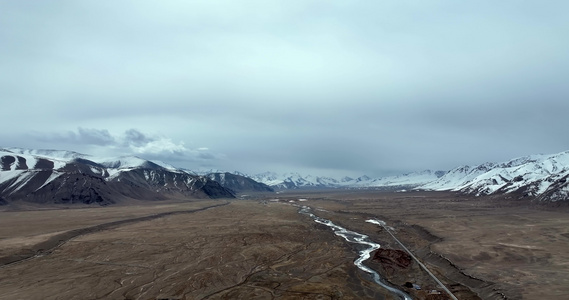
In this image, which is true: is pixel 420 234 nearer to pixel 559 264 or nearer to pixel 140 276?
pixel 559 264

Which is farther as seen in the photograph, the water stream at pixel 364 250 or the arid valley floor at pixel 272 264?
the water stream at pixel 364 250

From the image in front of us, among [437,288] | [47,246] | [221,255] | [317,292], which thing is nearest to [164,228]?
[47,246]

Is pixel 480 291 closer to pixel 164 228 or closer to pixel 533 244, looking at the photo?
pixel 533 244

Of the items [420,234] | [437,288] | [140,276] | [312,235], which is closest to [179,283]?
[140,276]

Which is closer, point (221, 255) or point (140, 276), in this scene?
point (140, 276)

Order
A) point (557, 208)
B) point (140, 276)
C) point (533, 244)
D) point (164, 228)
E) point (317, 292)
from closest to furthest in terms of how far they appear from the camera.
Result: point (317, 292)
point (140, 276)
point (533, 244)
point (164, 228)
point (557, 208)

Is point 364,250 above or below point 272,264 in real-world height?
below

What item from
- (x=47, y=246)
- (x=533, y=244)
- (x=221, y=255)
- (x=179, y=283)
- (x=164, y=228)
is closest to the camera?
(x=179, y=283)

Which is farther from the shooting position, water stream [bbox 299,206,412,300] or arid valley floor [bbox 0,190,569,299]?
water stream [bbox 299,206,412,300]

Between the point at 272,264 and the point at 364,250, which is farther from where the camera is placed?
the point at 364,250
